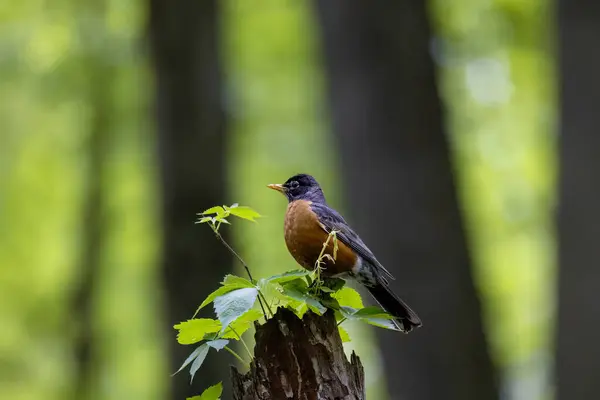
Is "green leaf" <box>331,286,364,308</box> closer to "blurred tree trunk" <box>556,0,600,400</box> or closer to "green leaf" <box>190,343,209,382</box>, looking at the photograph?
"green leaf" <box>190,343,209,382</box>

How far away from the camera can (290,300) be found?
2.39 metres

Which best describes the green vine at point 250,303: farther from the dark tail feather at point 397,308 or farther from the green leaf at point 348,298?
the dark tail feather at point 397,308

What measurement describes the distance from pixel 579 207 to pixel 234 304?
3.83 m

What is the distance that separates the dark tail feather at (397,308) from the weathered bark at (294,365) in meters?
0.44

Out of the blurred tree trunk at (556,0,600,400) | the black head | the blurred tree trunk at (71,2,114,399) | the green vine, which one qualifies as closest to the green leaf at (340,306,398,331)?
the green vine

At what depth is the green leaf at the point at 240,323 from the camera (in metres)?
2.37

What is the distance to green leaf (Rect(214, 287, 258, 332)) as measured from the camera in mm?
2068

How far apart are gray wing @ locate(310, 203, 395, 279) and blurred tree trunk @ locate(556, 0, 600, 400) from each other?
8.61 feet

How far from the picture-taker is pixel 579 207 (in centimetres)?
535

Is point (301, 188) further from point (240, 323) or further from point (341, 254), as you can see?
point (240, 323)

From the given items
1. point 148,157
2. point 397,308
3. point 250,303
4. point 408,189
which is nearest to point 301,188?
point 397,308

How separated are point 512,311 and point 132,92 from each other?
24.2 feet

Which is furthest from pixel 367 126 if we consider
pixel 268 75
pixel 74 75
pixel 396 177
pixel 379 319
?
pixel 268 75

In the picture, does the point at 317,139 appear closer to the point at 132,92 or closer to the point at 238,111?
the point at 238,111
